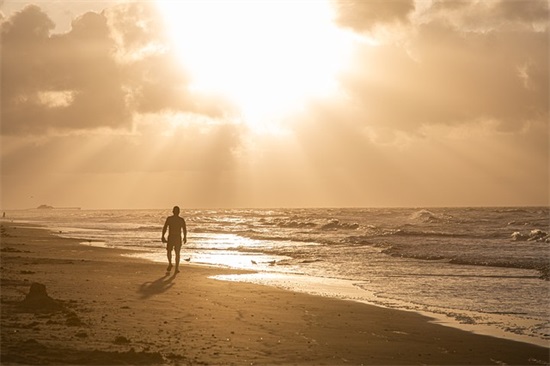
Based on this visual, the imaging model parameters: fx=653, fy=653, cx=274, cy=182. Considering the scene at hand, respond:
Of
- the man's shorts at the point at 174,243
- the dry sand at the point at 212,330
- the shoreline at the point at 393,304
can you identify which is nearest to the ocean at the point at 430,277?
the shoreline at the point at 393,304

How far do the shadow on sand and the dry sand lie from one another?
0.08 metres

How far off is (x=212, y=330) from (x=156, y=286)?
733cm

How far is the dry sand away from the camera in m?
10.4

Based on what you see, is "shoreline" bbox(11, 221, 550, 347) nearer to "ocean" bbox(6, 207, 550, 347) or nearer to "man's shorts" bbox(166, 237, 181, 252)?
"ocean" bbox(6, 207, 550, 347)

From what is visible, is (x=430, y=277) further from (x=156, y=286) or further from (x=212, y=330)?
(x=212, y=330)

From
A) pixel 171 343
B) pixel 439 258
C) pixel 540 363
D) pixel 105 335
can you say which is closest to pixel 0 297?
pixel 105 335

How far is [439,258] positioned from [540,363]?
2492cm

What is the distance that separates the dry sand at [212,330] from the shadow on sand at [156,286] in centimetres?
8

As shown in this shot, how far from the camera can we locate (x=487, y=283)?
973 inches

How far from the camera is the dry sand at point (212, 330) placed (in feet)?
34.1

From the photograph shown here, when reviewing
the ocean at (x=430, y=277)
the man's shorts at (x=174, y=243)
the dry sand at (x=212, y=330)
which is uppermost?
the man's shorts at (x=174, y=243)

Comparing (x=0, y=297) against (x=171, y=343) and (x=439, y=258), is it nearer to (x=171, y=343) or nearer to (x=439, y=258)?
(x=171, y=343)

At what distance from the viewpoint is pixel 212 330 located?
503 inches

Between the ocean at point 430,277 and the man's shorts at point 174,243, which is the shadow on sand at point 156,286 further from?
the ocean at point 430,277
